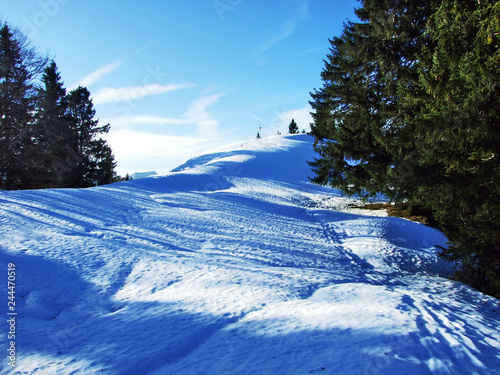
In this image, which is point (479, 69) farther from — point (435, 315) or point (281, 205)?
point (281, 205)

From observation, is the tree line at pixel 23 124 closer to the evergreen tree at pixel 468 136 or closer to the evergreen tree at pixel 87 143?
the evergreen tree at pixel 87 143

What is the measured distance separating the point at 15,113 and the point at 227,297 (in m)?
22.7

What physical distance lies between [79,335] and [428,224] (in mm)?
15108

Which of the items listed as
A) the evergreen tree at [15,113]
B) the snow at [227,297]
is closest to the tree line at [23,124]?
the evergreen tree at [15,113]

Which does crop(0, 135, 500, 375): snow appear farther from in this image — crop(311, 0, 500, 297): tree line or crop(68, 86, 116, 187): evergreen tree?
crop(68, 86, 116, 187): evergreen tree

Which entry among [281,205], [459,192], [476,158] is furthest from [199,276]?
[281,205]

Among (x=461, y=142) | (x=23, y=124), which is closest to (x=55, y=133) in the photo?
(x=23, y=124)

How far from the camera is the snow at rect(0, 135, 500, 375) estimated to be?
346cm

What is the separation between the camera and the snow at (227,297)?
11.4ft

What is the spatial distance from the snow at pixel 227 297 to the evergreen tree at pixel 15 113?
910 centimetres

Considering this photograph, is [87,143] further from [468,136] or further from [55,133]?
[468,136]

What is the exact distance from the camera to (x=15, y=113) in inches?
753

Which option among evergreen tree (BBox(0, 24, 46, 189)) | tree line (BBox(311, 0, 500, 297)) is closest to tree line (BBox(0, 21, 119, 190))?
evergreen tree (BBox(0, 24, 46, 189))

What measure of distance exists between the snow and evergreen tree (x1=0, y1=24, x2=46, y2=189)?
358 inches
